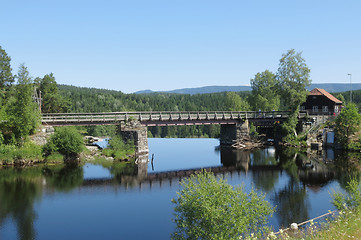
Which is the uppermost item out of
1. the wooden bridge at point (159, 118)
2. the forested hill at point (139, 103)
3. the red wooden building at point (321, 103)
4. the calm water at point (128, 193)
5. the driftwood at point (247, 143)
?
the forested hill at point (139, 103)

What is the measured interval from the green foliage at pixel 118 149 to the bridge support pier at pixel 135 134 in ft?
2.54

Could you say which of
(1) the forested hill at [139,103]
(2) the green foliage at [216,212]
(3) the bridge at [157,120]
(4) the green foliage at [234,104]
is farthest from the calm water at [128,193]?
(1) the forested hill at [139,103]

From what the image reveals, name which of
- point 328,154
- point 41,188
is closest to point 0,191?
point 41,188

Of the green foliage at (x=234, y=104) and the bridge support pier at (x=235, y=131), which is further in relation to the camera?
the green foliage at (x=234, y=104)

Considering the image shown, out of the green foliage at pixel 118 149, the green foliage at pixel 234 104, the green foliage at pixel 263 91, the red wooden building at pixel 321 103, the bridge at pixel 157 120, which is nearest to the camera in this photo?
the green foliage at pixel 118 149

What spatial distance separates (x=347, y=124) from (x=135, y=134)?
3653 cm

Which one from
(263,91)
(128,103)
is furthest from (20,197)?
(128,103)

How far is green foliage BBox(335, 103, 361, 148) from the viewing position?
184 ft

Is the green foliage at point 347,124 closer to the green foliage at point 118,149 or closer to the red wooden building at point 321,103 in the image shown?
the red wooden building at point 321,103

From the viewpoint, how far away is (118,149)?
4975 centimetres

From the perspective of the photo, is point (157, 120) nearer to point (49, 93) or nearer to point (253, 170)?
point (253, 170)

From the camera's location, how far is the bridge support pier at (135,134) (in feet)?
166

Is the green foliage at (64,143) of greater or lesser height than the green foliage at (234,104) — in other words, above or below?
below

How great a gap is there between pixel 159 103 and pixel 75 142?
129 metres
